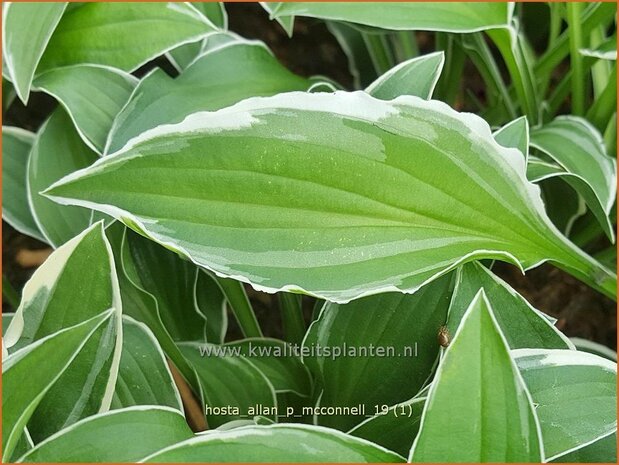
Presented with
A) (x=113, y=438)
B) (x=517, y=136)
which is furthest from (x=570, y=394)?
(x=113, y=438)

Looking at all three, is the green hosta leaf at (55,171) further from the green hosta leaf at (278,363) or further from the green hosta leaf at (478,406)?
the green hosta leaf at (478,406)

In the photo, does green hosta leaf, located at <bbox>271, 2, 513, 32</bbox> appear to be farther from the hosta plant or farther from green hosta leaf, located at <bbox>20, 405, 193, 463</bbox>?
green hosta leaf, located at <bbox>20, 405, 193, 463</bbox>

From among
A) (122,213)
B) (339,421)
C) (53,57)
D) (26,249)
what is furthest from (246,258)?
(26,249)

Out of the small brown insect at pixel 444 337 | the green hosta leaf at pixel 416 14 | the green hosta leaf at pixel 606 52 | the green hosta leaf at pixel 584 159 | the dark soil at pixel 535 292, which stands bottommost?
the dark soil at pixel 535 292

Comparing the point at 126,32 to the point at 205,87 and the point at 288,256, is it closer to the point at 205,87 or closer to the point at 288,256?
the point at 205,87

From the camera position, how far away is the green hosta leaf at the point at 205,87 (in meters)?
0.61

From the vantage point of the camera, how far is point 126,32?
0.65 metres

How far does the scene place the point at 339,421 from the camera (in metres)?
0.61

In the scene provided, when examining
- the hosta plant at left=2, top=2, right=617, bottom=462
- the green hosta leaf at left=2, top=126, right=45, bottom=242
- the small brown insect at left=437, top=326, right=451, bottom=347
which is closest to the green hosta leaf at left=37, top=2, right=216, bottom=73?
the hosta plant at left=2, top=2, right=617, bottom=462

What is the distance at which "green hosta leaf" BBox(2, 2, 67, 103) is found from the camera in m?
0.60

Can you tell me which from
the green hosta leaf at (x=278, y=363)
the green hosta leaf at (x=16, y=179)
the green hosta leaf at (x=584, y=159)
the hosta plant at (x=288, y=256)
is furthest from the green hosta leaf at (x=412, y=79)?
the green hosta leaf at (x=16, y=179)

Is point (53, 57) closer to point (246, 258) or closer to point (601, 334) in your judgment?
point (246, 258)

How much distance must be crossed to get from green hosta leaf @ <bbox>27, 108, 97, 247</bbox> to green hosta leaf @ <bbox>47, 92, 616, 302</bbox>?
19cm

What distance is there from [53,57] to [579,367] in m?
0.52
